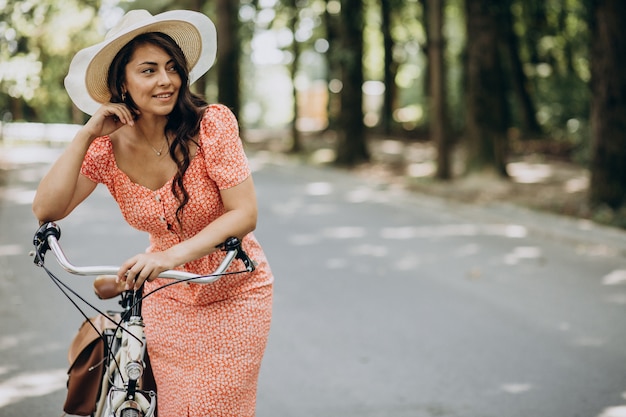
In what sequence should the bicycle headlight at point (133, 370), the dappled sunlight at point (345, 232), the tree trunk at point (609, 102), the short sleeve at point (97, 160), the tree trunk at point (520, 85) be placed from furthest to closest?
the tree trunk at point (520, 85), the tree trunk at point (609, 102), the dappled sunlight at point (345, 232), the short sleeve at point (97, 160), the bicycle headlight at point (133, 370)

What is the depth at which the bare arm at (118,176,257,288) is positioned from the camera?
99.5 inches

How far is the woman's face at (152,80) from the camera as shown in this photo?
2.82 m

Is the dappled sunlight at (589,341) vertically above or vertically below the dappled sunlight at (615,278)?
above

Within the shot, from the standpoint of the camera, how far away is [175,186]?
2783 millimetres

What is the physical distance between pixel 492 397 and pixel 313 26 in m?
26.3

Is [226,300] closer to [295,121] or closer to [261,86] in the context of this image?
[295,121]

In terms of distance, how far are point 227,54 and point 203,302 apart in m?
24.3

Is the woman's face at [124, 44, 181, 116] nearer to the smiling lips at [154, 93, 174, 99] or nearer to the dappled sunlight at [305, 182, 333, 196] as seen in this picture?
the smiling lips at [154, 93, 174, 99]

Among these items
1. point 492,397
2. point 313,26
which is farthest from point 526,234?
point 313,26

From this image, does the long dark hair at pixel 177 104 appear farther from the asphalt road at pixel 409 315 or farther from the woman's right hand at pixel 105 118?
the asphalt road at pixel 409 315

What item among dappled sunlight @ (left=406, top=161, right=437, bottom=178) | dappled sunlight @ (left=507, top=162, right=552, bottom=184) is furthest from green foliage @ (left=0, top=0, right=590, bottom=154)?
dappled sunlight @ (left=406, top=161, right=437, bottom=178)

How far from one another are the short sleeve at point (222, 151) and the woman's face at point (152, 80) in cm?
14

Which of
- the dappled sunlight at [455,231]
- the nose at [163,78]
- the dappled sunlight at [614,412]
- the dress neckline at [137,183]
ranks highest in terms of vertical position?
the nose at [163,78]

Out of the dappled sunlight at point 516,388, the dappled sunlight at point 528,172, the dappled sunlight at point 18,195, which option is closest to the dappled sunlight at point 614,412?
the dappled sunlight at point 516,388
